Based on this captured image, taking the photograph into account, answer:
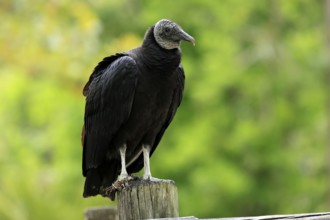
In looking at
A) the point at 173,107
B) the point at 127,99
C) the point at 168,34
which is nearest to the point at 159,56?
the point at 168,34

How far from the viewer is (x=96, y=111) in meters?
4.69

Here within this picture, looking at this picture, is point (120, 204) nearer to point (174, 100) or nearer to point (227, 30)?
point (174, 100)

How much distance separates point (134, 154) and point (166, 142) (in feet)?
21.3

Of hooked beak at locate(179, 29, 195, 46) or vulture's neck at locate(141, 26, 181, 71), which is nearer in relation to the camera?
hooked beak at locate(179, 29, 195, 46)

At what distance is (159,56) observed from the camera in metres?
4.63

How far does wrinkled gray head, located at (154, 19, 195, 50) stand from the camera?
181 inches

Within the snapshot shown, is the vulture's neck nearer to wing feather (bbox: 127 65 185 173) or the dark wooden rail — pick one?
wing feather (bbox: 127 65 185 173)

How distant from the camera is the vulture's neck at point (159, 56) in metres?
4.64

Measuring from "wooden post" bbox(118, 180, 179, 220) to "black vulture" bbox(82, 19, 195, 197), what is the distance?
1.45 ft

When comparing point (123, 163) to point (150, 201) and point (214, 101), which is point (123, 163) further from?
point (214, 101)

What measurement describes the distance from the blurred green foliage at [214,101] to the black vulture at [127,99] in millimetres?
5339

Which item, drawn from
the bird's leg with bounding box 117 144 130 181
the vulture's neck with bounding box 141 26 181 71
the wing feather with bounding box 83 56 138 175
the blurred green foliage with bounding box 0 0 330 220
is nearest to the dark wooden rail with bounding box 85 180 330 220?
the bird's leg with bounding box 117 144 130 181

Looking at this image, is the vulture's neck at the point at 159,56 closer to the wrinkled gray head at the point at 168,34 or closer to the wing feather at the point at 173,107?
the wrinkled gray head at the point at 168,34

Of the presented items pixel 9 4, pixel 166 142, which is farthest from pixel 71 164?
pixel 9 4
